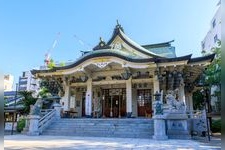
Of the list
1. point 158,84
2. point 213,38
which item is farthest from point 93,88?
point 213,38

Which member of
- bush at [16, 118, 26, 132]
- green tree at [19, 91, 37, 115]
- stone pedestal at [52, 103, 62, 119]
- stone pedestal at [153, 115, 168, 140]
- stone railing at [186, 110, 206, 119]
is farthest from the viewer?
green tree at [19, 91, 37, 115]

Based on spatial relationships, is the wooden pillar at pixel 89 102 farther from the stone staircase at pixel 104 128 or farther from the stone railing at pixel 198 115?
the stone railing at pixel 198 115

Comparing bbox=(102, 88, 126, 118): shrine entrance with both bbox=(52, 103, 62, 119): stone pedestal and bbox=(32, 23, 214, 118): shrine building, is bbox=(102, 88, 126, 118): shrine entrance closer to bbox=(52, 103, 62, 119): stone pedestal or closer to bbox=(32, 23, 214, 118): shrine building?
bbox=(32, 23, 214, 118): shrine building

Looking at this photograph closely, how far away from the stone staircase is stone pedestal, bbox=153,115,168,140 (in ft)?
1.70

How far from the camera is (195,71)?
16172mm

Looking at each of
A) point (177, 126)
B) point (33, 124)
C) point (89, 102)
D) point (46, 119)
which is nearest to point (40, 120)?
point (46, 119)

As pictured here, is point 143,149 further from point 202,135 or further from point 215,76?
point 215,76

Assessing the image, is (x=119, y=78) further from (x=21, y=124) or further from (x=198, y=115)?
(x=21, y=124)

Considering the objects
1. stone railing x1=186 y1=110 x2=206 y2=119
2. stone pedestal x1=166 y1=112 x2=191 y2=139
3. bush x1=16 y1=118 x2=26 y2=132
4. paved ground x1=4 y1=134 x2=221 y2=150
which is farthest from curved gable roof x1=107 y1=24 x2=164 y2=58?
paved ground x1=4 y1=134 x2=221 y2=150

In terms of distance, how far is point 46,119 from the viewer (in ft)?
45.7

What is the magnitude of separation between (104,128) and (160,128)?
331cm

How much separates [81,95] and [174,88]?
798 centimetres

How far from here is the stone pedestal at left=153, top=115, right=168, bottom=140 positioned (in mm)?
10852

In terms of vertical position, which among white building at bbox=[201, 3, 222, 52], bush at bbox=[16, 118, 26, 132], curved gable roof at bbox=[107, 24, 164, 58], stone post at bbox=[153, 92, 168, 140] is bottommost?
bush at bbox=[16, 118, 26, 132]
